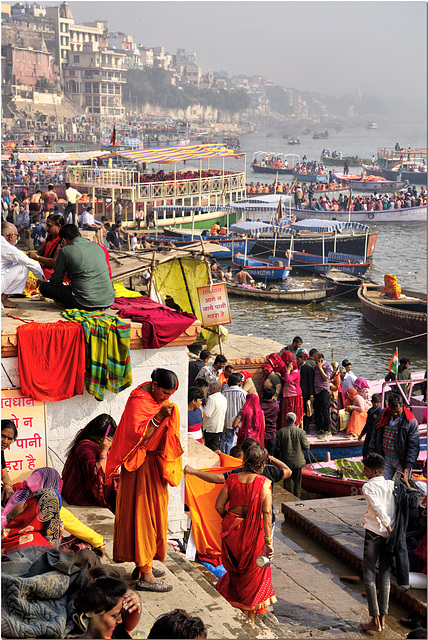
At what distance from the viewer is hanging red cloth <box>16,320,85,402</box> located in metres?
4.77

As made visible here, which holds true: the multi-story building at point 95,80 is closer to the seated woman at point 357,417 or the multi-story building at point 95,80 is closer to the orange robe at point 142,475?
the seated woman at point 357,417

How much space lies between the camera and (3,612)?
3.04 m

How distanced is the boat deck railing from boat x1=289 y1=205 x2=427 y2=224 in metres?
5.36

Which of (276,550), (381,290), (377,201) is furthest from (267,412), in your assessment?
(377,201)

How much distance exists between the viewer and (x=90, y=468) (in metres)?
4.50

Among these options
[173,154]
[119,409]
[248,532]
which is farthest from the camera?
[173,154]

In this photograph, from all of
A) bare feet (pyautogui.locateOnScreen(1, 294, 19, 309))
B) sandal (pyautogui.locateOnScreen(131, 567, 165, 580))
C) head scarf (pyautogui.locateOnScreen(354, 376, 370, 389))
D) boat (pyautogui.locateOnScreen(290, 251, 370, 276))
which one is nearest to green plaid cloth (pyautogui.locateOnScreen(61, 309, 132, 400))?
bare feet (pyautogui.locateOnScreen(1, 294, 19, 309))

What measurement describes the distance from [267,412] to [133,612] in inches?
172

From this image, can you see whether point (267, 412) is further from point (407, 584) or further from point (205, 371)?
point (407, 584)

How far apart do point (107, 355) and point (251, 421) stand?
7.86 ft

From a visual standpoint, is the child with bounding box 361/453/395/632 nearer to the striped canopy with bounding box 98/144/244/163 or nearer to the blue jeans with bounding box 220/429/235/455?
the blue jeans with bounding box 220/429/235/455

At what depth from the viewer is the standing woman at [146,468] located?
377cm

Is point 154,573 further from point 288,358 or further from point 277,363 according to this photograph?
point 277,363

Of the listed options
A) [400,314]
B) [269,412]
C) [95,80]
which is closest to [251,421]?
[269,412]
